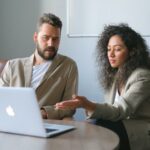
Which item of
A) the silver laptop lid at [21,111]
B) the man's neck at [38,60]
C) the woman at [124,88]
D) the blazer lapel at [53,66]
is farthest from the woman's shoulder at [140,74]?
the silver laptop lid at [21,111]

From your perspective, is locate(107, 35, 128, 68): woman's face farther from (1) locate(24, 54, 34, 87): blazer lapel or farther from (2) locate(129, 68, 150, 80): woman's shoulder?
(1) locate(24, 54, 34, 87): blazer lapel

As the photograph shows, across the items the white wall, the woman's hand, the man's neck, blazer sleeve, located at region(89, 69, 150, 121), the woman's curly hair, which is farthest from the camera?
the white wall

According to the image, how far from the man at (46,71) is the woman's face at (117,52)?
31cm

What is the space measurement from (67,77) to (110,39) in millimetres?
385

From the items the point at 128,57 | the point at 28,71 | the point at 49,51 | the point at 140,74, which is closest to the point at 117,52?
the point at 128,57

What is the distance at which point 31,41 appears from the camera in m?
3.43

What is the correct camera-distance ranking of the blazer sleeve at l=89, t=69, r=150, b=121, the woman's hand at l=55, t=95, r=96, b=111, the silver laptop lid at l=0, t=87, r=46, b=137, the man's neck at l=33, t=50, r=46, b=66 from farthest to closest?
1. the man's neck at l=33, t=50, r=46, b=66
2. the blazer sleeve at l=89, t=69, r=150, b=121
3. the woman's hand at l=55, t=95, r=96, b=111
4. the silver laptop lid at l=0, t=87, r=46, b=137

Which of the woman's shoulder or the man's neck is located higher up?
the man's neck

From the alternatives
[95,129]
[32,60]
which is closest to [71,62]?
[32,60]

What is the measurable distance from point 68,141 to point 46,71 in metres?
1.04

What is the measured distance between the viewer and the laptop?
1425mm

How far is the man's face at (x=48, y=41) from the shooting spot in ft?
7.95

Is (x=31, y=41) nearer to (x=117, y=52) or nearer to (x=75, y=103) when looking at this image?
(x=117, y=52)

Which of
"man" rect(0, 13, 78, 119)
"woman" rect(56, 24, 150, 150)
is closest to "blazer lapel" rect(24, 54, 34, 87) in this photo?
"man" rect(0, 13, 78, 119)
